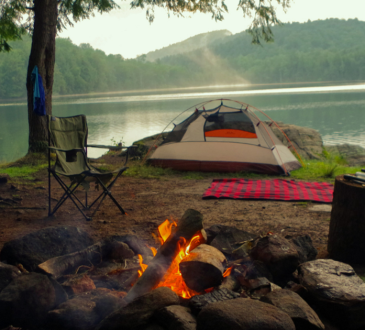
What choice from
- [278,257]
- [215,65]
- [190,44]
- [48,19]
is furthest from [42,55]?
[190,44]

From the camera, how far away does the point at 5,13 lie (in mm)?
7812

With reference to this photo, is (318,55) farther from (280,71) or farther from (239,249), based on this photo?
(239,249)

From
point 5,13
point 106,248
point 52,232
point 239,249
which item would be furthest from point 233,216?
point 5,13

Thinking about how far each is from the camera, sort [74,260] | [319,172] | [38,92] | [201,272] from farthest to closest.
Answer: [319,172] < [38,92] < [74,260] < [201,272]

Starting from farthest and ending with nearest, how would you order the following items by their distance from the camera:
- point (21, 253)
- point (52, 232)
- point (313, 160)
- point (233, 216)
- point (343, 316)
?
point (313, 160) → point (233, 216) → point (52, 232) → point (21, 253) → point (343, 316)

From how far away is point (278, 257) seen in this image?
2.05 m

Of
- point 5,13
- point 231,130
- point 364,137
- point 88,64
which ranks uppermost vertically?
point 88,64

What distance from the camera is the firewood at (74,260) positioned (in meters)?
2.02

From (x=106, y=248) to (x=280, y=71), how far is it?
7874 centimetres

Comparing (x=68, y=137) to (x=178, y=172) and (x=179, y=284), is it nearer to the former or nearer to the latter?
(x=179, y=284)

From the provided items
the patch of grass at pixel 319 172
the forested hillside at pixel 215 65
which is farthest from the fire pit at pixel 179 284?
the forested hillside at pixel 215 65

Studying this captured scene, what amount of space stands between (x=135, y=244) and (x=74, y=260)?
44 cm

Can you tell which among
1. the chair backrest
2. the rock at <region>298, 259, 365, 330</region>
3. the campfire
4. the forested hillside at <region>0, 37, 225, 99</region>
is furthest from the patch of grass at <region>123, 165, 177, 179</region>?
the forested hillside at <region>0, 37, 225, 99</region>

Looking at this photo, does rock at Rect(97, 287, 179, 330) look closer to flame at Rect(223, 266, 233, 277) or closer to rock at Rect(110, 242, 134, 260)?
flame at Rect(223, 266, 233, 277)
